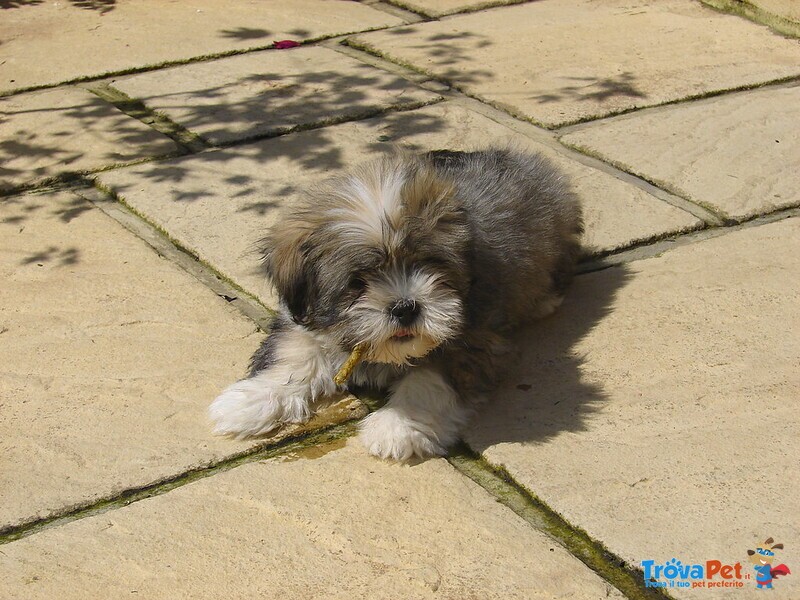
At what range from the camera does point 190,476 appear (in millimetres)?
4129

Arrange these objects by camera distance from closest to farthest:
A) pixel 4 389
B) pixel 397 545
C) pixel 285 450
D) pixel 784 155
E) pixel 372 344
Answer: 1. pixel 397 545
2. pixel 372 344
3. pixel 285 450
4. pixel 4 389
5. pixel 784 155

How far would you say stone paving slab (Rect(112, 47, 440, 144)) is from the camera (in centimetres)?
703

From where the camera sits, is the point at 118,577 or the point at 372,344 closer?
the point at 118,577

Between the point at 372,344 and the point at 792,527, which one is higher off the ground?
the point at 372,344

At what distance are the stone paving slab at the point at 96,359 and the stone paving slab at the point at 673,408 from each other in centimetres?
123

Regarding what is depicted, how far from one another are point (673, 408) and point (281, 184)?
277cm

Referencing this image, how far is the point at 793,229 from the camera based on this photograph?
5.80 m

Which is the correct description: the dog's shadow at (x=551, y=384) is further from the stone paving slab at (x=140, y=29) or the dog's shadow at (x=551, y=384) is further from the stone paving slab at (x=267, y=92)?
the stone paving slab at (x=140, y=29)

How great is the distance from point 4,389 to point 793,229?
404 cm

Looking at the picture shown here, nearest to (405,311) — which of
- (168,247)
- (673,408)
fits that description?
(673,408)

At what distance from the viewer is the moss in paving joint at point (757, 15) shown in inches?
335

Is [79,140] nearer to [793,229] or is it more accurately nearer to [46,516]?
[46,516]

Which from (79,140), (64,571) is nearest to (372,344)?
(64,571)

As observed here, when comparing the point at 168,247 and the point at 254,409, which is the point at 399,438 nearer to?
the point at 254,409
